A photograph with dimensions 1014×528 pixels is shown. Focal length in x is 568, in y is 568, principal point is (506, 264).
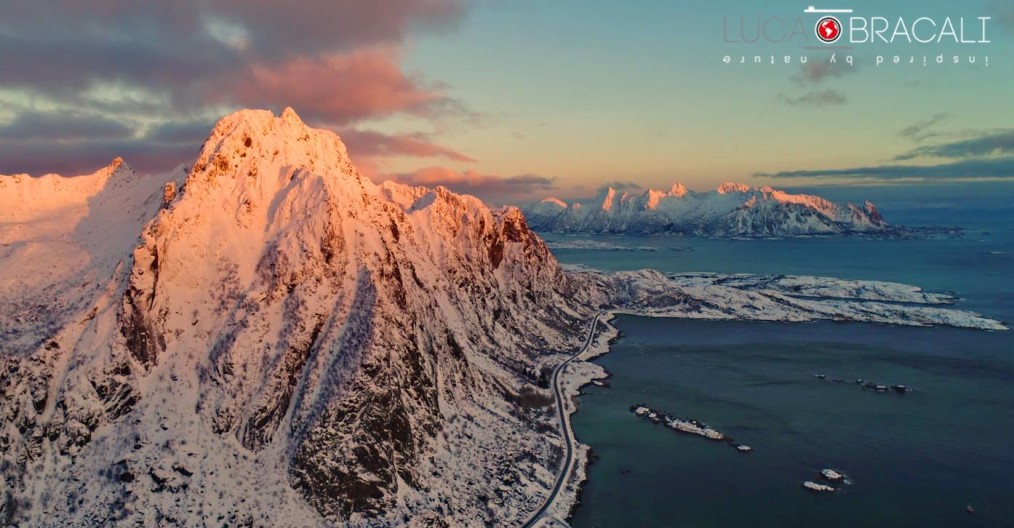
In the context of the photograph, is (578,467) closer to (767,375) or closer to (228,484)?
(228,484)

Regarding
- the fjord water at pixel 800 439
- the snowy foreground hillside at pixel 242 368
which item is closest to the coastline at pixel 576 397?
the snowy foreground hillside at pixel 242 368

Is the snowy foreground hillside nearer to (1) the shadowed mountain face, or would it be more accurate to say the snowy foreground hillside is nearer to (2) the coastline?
(1) the shadowed mountain face

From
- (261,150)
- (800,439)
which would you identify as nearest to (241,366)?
(261,150)

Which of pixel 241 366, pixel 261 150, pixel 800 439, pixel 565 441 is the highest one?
pixel 261 150

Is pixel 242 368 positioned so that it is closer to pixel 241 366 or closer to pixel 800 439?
pixel 241 366

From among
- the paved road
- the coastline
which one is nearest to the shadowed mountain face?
the paved road

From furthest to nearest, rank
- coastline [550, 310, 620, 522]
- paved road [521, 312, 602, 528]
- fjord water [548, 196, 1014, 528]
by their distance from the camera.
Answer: coastline [550, 310, 620, 522] → fjord water [548, 196, 1014, 528] → paved road [521, 312, 602, 528]

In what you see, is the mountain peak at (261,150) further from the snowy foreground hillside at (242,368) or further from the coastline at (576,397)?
the coastline at (576,397)
